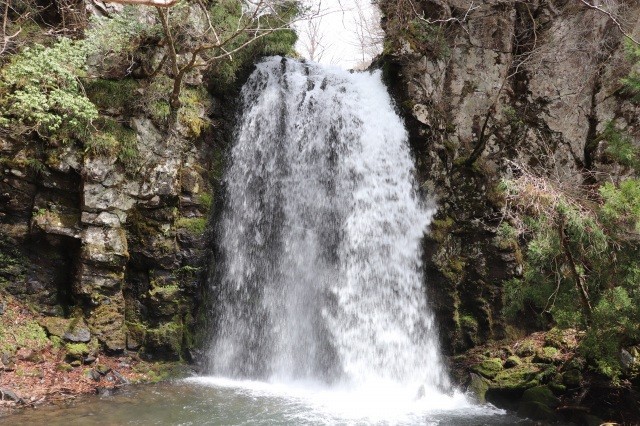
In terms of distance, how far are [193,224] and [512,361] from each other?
22.4 ft

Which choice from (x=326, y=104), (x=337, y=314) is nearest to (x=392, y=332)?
(x=337, y=314)

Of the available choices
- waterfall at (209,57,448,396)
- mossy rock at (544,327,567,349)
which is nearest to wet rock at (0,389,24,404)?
waterfall at (209,57,448,396)

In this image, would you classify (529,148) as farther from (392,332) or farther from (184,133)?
(184,133)

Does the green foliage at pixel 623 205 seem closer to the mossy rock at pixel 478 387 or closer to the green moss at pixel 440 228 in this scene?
the mossy rock at pixel 478 387

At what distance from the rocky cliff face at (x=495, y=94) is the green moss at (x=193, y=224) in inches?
201

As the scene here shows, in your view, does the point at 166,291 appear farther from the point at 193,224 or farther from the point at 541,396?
the point at 541,396

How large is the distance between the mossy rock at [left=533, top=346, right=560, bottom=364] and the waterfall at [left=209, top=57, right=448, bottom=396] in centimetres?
195

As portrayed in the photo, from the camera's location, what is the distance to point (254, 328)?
31.7 feet

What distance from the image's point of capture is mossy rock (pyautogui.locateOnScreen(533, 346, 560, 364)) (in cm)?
829

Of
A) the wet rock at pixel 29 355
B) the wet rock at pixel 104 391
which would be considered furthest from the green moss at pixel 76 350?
the wet rock at pixel 104 391

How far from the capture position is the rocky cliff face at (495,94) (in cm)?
1113

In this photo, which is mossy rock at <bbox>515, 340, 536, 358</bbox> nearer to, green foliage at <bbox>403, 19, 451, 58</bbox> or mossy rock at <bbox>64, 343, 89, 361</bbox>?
green foliage at <bbox>403, 19, 451, 58</bbox>

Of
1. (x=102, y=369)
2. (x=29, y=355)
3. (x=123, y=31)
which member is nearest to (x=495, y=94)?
(x=123, y=31)

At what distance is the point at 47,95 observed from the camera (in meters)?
8.38
